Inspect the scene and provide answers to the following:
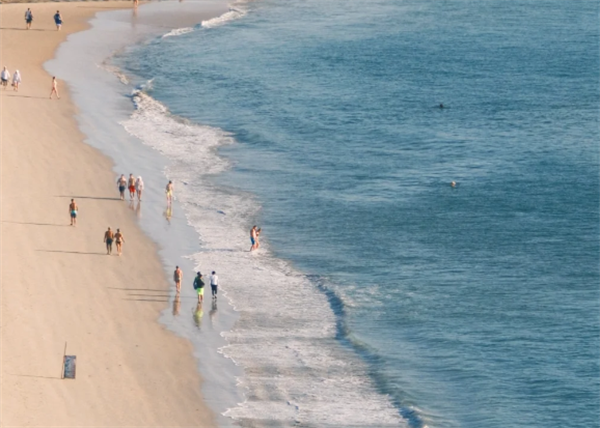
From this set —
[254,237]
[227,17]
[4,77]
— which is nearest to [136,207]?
[254,237]

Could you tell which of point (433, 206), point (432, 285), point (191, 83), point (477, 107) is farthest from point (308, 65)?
point (432, 285)

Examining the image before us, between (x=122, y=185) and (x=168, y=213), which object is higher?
(x=122, y=185)

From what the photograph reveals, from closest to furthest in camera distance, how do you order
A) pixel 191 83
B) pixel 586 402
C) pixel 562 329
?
pixel 586 402 → pixel 562 329 → pixel 191 83

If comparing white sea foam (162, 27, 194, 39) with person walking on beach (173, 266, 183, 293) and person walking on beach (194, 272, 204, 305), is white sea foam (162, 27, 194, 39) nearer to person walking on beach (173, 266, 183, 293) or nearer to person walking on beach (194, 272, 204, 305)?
person walking on beach (173, 266, 183, 293)

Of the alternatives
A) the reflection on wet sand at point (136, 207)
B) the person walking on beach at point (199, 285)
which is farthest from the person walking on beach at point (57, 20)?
the person walking on beach at point (199, 285)

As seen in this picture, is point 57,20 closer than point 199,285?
No

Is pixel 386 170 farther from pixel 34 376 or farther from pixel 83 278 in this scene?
pixel 34 376

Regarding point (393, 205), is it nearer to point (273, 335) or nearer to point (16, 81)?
point (273, 335)
